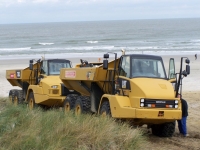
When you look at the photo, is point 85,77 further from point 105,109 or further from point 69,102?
point 105,109

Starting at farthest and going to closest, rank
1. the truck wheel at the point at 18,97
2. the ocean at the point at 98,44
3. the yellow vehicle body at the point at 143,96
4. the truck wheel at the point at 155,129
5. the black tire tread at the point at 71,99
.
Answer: the ocean at the point at 98,44 → the truck wheel at the point at 18,97 → the black tire tread at the point at 71,99 → the truck wheel at the point at 155,129 → the yellow vehicle body at the point at 143,96

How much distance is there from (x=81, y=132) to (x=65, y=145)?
0.67 metres

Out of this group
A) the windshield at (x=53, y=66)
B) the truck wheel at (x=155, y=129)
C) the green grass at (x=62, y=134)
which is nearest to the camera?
the green grass at (x=62, y=134)

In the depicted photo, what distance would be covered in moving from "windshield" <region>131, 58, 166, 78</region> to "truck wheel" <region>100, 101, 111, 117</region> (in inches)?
40.3

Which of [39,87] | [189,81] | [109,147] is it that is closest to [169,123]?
[109,147]

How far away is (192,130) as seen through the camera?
45.1 feet

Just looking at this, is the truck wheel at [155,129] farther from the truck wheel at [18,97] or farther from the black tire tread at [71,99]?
the truck wheel at [18,97]

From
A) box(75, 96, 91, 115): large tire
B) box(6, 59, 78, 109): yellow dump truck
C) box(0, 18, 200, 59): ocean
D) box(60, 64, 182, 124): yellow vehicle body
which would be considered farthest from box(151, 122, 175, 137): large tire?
box(0, 18, 200, 59): ocean

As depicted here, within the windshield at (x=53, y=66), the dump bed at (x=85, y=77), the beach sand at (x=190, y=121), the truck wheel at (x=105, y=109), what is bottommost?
the beach sand at (x=190, y=121)

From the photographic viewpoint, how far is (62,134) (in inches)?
356

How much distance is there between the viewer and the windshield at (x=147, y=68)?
40.8 feet

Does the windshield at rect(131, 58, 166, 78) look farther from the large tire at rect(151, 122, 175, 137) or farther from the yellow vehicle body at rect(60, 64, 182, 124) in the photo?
the large tire at rect(151, 122, 175, 137)

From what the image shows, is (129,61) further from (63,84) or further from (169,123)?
(63,84)

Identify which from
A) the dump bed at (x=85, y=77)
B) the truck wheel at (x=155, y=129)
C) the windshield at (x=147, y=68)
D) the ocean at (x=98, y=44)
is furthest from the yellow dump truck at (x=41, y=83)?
the ocean at (x=98, y=44)
